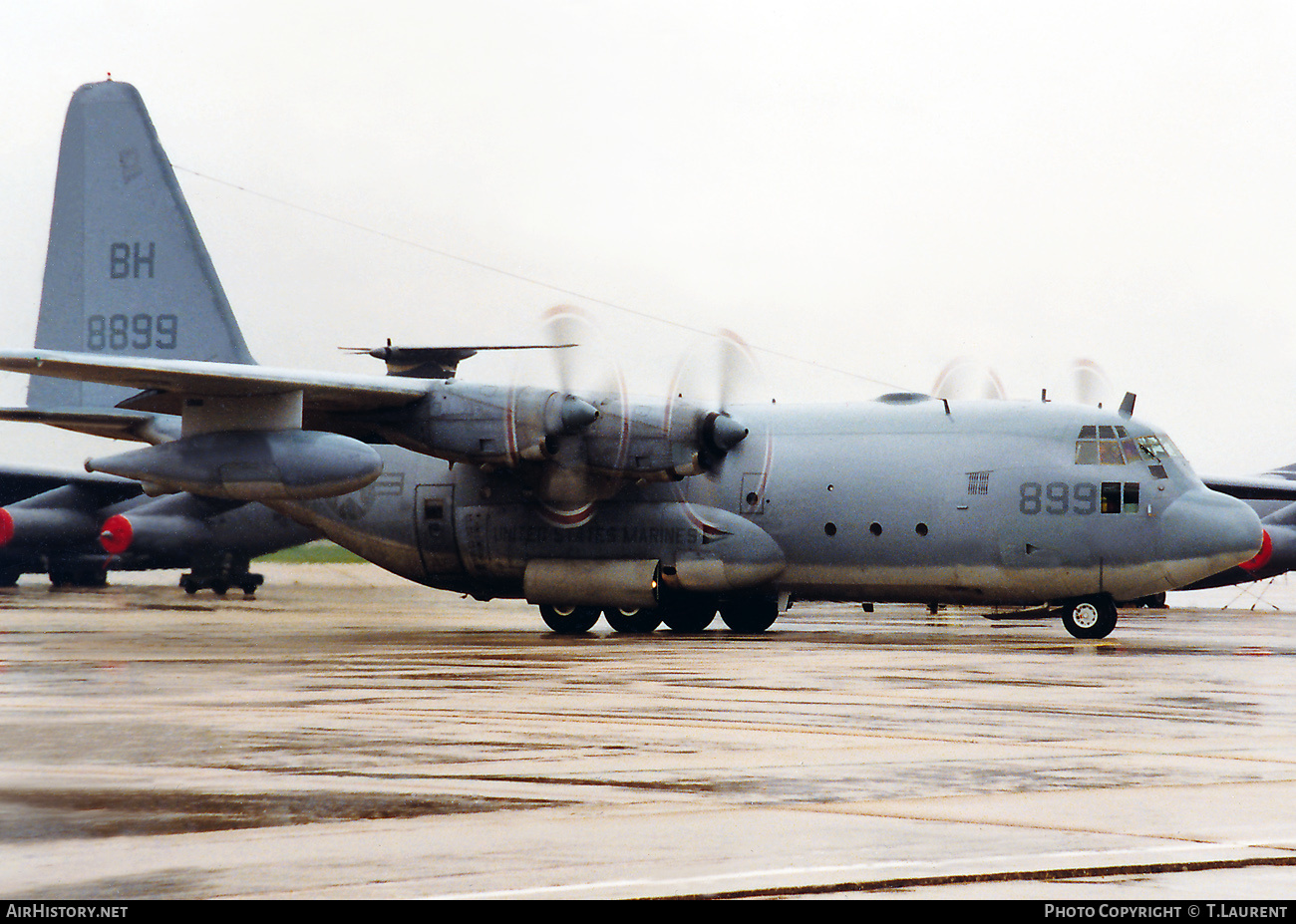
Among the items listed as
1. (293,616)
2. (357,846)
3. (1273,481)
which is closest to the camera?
(357,846)

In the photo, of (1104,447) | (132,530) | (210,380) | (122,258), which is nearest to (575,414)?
(210,380)

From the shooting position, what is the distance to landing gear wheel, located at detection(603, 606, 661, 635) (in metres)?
26.4

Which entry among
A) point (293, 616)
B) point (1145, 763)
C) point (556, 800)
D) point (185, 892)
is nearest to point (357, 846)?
point (185, 892)

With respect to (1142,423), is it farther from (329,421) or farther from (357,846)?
(357,846)

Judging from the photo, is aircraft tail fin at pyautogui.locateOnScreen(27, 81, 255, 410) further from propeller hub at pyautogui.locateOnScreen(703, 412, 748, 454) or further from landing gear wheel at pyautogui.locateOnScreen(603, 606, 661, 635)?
propeller hub at pyautogui.locateOnScreen(703, 412, 748, 454)

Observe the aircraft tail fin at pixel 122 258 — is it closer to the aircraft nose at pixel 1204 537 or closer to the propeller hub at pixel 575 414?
the propeller hub at pixel 575 414

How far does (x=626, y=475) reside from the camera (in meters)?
24.6

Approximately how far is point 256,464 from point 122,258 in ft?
26.6

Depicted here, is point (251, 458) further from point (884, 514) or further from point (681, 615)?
point (884, 514)

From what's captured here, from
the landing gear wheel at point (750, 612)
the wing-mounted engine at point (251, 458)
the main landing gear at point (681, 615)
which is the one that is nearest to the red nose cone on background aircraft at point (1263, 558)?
the landing gear wheel at point (750, 612)

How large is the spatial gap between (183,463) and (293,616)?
9.42 metres

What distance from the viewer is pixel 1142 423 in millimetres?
23578


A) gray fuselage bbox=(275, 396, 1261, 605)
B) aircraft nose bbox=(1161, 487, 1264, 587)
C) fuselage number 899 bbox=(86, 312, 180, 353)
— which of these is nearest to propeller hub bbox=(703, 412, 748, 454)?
gray fuselage bbox=(275, 396, 1261, 605)

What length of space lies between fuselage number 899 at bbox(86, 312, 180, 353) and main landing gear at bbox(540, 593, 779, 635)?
8.55 metres
